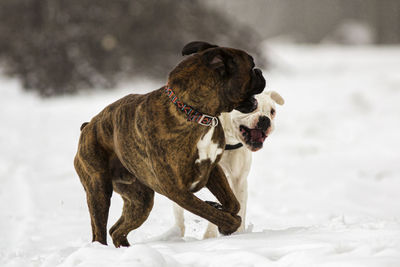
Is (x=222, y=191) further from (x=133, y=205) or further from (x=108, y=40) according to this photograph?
(x=108, y=40)

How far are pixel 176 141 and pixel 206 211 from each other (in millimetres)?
352

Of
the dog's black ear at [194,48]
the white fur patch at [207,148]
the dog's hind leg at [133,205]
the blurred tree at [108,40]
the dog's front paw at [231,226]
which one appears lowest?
the dog's front paw at [231,226]

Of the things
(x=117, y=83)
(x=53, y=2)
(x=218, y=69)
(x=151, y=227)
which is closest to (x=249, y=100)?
(x=218, y=69)

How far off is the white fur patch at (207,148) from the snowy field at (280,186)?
40 cm

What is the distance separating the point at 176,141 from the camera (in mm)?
2100

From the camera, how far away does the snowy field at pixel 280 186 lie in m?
2.01

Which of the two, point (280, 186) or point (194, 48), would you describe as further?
point (280, 186)

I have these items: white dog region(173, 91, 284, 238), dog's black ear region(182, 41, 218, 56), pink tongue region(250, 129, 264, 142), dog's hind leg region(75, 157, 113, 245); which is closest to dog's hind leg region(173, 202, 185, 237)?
white dog region(173, 91, 284, 238)

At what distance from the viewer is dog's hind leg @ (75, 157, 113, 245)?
8.00ft

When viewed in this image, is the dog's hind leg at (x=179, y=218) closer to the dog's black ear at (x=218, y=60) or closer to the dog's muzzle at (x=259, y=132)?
the dog's muzzle at (x=259, y=132)

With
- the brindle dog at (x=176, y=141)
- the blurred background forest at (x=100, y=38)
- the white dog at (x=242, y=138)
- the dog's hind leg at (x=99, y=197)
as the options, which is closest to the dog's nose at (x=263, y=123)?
the white dog at (x=242, y=138)

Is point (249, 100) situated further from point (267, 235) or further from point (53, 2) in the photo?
point (53, 2)

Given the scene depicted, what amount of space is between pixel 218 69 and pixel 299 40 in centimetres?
1764

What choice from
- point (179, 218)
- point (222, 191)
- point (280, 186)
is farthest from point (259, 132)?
point (280, 186)
